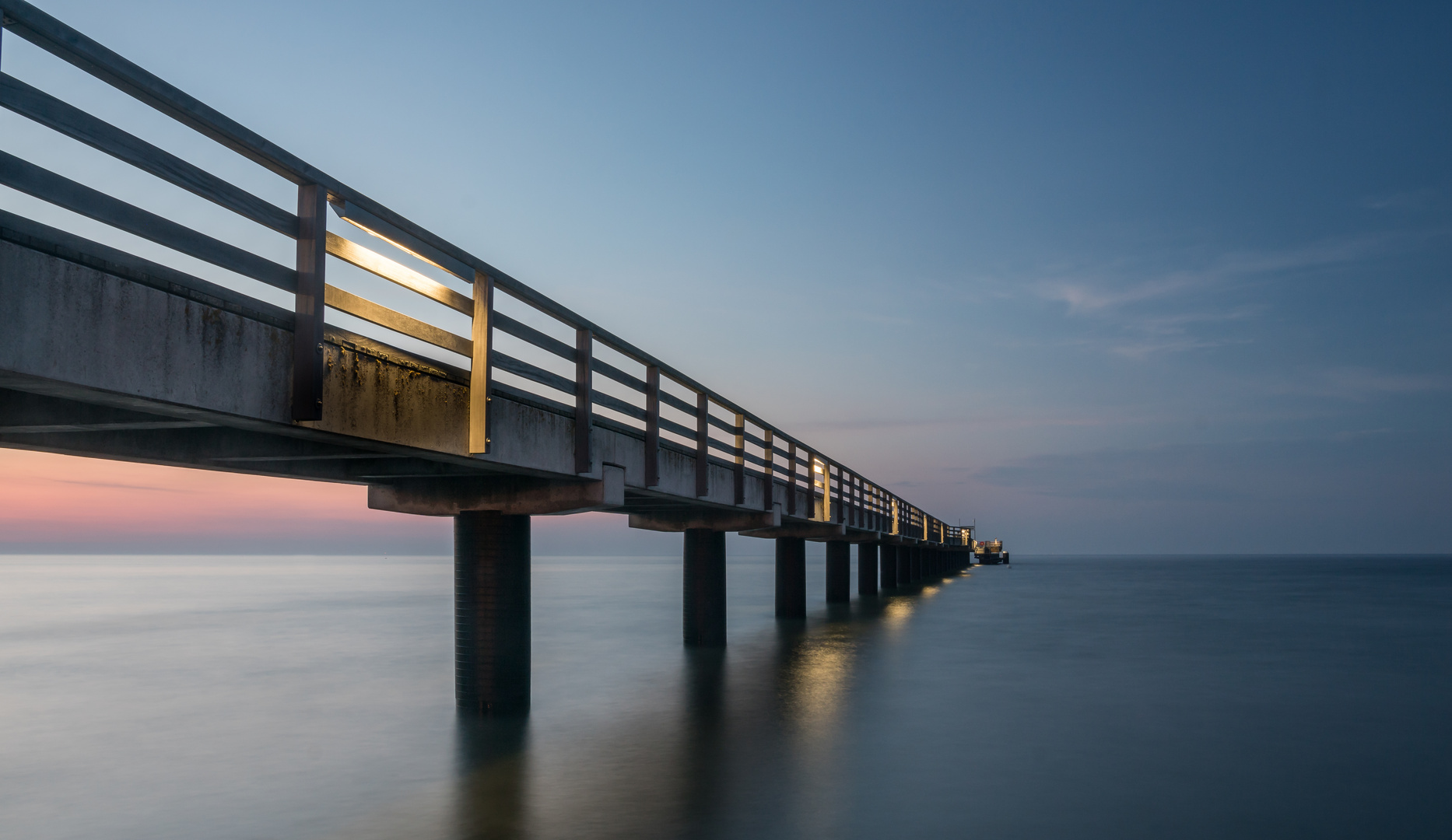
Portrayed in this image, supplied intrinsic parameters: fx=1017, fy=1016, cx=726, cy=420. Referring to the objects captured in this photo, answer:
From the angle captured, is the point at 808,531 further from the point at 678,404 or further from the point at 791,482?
the point at 678,404

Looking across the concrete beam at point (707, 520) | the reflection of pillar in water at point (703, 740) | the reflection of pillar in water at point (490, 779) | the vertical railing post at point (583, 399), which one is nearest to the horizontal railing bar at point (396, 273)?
the vertical railing post at point (583, 399)

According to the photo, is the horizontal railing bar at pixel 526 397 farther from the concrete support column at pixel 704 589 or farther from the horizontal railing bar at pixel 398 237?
the concrete support column at pixel 704 589

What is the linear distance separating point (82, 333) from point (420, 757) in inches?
356

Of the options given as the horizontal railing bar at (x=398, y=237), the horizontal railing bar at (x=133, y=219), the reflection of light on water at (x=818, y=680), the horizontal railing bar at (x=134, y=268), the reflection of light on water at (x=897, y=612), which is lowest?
the reflection of light on water at (x=897, y=612)

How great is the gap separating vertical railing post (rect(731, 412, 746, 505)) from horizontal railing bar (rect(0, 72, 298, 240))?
13285 millimetres

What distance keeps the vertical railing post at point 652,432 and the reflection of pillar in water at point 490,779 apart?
4.08 meters

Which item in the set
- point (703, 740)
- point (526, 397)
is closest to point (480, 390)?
point (526, 397)

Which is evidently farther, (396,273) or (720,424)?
(720,424)

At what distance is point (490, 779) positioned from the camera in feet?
39.3

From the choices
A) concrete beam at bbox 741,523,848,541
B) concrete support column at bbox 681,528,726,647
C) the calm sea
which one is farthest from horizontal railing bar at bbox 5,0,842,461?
concrete beam at bbox 741,523,848,541

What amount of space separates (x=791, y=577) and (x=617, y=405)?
2264 centimetres

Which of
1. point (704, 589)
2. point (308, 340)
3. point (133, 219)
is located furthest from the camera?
point (704, 589)

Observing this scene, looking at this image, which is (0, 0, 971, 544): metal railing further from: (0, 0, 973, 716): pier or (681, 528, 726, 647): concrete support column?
(681, 528, 726, 647): concrete support column

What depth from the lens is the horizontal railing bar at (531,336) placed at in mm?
10625
